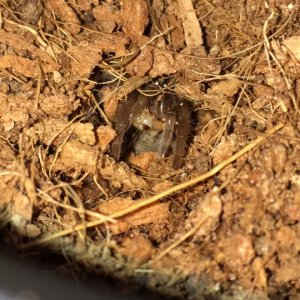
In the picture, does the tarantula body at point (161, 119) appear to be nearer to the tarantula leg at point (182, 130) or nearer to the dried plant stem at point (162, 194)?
the tarantula leg at point (182, 130)

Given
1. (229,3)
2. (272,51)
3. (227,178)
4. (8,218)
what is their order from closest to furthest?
(8,218), (227,178), (272,51), (229,3)

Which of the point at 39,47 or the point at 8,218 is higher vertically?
the point at 39,47

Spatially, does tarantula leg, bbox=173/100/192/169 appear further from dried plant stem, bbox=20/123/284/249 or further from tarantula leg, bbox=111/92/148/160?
dried plant stem, bbox=20/123/284/249

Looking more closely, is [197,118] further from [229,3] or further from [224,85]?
[229,3]

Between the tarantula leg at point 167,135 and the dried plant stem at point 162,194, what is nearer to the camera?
the dried plant stem at point 162,194

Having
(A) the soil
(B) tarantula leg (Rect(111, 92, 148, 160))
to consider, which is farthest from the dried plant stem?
(B) tarantula leg (Rect(111, 92, 148, 160))

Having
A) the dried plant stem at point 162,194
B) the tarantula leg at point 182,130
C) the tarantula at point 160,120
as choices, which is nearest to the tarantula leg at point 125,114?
the tarantula at point 160,120

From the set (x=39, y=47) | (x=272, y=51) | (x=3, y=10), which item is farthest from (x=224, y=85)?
(x=3, y=10)
